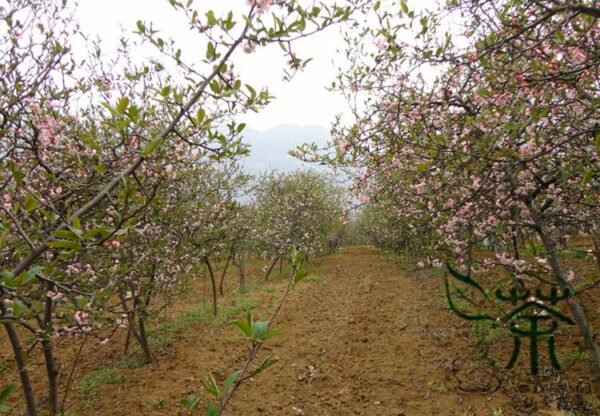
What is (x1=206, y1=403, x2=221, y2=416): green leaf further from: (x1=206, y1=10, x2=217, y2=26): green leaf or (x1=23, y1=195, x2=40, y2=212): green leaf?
(x1=206, y1=10, x2=217, y2=26): green leaf

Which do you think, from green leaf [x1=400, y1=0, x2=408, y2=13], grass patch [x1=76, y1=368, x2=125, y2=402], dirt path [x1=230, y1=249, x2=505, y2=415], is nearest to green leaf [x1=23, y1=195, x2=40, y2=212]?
green leaf [x1=400, y1=0, x2=408, y2=13]

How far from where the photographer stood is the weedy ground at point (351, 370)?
550 cm

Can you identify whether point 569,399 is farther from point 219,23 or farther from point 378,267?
point 378,267

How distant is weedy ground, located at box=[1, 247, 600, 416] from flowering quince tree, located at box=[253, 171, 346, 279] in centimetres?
881

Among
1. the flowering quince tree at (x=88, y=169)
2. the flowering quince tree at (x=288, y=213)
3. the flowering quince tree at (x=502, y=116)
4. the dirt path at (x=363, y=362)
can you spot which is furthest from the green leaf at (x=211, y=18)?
the flowering quince tree at (x=288, y=213)

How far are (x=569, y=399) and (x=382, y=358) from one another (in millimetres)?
3251

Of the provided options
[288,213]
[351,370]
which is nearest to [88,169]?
[351,370]

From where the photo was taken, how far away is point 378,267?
21.5 m

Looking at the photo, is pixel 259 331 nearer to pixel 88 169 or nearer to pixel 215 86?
pixel 215 86

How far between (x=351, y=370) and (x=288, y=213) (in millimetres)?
14949

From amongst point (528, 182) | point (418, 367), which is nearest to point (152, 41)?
point (528, 182)

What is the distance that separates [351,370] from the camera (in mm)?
7055

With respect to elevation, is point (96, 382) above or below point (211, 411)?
below

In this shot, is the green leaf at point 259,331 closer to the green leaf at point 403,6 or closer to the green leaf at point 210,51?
the green leaf at point 210,51
